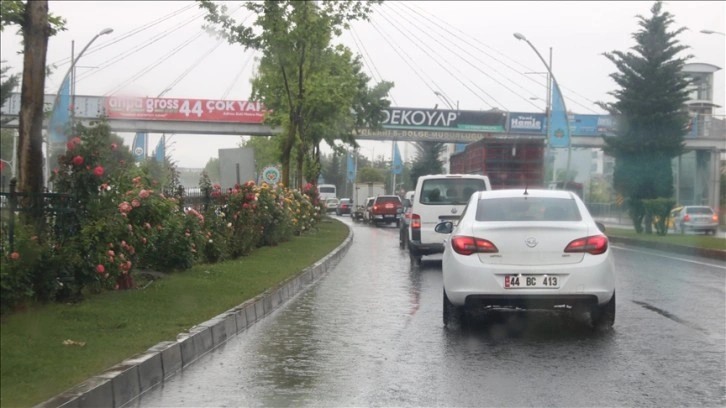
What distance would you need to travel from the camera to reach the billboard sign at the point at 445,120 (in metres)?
61.3

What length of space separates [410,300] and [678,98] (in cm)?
3127

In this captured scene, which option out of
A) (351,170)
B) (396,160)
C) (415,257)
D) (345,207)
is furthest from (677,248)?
(351,170)

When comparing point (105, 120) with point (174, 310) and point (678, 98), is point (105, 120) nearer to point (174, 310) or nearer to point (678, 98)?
point (174, 310)

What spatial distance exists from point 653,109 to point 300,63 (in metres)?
16.7

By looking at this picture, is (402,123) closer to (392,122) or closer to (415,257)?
(392,122)

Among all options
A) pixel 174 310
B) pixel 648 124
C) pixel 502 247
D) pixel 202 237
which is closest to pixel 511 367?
pixel 502 247

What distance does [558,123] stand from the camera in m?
44.0

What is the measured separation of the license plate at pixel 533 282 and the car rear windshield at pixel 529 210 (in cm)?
88

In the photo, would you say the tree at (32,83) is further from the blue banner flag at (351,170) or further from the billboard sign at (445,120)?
the blue banner flag at (351,170)

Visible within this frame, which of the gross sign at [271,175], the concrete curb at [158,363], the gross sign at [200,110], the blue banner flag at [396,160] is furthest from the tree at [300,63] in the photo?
the blue banner flag at [396,160]

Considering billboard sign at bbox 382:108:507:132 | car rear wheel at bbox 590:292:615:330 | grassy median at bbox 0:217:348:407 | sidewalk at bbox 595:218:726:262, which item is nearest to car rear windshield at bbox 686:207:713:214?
sidewalk at bbox 595:218:726:262

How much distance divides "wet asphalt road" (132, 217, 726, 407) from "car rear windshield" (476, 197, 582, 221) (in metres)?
1.23

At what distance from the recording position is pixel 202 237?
1566 cm

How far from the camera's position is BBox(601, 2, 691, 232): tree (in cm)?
4166
